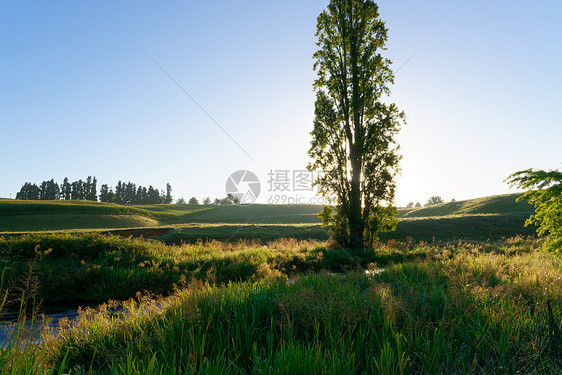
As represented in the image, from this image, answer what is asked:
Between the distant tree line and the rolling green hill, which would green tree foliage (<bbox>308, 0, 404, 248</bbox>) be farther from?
the distant tree line

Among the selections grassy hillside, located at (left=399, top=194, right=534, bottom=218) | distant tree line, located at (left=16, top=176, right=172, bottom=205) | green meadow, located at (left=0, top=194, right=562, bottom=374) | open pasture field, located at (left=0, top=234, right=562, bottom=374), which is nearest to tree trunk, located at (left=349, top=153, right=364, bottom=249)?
green meadow, located at (left=0, top=194, right=562, bottom=374)

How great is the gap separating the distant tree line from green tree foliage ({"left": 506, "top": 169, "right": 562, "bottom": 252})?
12954cm

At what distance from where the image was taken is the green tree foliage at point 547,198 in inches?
351

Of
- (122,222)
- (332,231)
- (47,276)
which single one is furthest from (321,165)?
(122,222)

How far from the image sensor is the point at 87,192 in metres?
117

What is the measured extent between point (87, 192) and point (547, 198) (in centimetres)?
13727

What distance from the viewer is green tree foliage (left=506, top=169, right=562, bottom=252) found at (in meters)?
8.91

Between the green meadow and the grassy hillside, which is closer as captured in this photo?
the green meadow

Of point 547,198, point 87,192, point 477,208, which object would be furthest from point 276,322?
point 87,192

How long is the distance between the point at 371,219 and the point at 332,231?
2.33 metres

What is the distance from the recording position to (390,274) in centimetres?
794

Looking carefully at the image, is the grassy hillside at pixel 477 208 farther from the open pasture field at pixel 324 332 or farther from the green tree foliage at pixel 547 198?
the open pasture field at pixel 324 332

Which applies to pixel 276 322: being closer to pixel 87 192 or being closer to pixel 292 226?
pixel 292 226

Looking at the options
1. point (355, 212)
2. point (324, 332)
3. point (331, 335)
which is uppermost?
point (355, 212)
